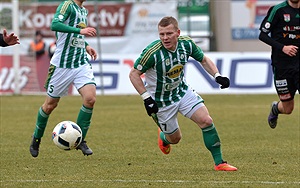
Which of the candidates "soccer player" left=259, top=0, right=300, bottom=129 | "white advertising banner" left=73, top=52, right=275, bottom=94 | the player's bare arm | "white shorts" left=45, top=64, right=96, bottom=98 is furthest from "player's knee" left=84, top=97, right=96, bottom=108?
"white advertising banner" left=73, top=52, right=275, bottom=94

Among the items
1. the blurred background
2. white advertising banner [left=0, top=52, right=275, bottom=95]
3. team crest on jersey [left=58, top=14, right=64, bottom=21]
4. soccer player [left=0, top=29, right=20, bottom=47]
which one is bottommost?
white advertising banner [left=0, top=52, right=275, bottom=95]

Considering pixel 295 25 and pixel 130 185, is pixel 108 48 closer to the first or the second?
pixel 295 25

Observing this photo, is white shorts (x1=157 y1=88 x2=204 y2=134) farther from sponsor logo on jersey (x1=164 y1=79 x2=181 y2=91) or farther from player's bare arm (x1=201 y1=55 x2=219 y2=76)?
player's bare arm (x1=201 y1=55 x2=219 y2=76)

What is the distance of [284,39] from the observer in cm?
1120

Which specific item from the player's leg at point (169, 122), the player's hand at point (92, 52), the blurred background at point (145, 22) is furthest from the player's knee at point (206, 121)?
the blurred background at point (145, 22)

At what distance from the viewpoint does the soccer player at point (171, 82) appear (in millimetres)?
9109

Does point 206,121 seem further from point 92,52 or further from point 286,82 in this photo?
point 286,82

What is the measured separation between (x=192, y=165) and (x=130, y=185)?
5.72 feet

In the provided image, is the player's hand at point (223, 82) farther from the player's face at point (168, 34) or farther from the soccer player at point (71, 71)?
the soccer player at point (71, 71)

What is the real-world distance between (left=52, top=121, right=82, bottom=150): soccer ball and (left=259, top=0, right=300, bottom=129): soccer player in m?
2.92

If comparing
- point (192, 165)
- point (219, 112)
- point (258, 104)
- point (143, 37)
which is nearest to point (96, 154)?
point (192, 165)

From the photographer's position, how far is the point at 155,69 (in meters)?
9.35

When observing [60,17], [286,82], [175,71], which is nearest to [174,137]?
[175,71]

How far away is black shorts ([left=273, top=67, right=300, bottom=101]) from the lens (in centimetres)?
1130
